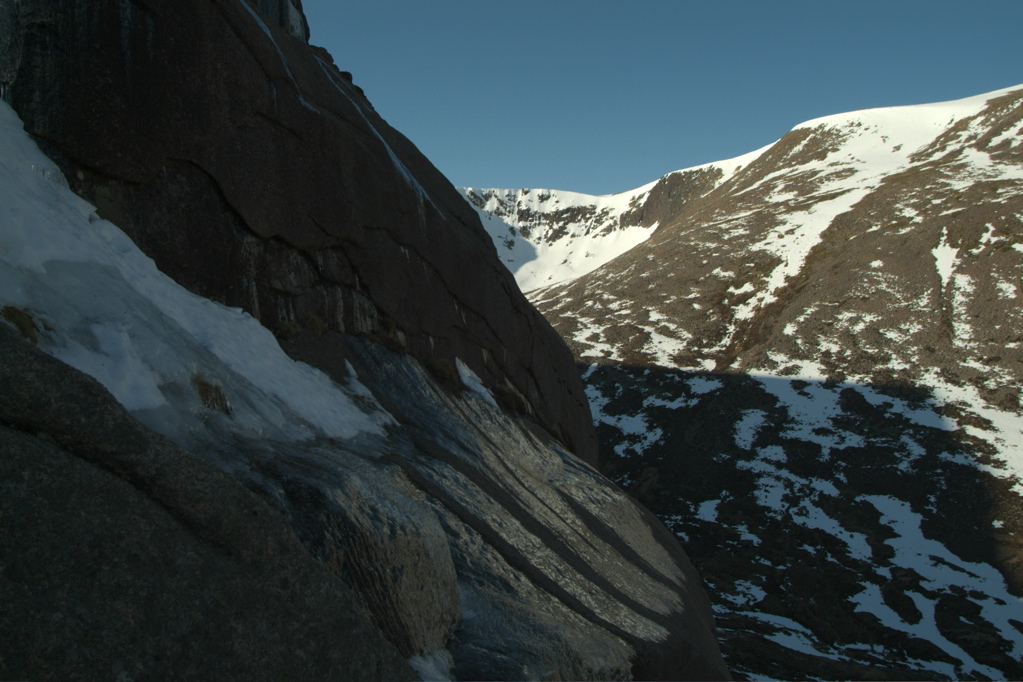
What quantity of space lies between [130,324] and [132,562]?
2.96m

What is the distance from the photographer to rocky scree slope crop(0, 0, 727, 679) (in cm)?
368

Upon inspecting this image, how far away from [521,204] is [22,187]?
513ft

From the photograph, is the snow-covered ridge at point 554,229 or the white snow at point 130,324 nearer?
the white snow at point 130,324

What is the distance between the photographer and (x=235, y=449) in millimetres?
6066

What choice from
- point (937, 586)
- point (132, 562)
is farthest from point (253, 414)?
point (937, 586)

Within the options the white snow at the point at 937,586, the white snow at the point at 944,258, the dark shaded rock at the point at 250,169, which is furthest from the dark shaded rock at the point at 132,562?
the white snow at the point at 944,258

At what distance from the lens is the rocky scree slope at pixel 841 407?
25656 millimetres

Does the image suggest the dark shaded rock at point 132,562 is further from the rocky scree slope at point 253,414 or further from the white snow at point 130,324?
the white snow at point 130,324

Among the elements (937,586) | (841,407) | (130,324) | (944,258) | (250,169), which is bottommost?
(937,586)

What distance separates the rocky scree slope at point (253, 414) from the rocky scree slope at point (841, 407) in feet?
39.7

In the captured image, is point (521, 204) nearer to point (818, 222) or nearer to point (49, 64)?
point (818, 222)

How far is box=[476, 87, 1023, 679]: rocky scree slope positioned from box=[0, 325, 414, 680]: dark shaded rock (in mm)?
17441

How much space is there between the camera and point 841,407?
40.0 meters

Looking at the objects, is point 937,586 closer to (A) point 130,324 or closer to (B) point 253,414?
(B) point 253,414
